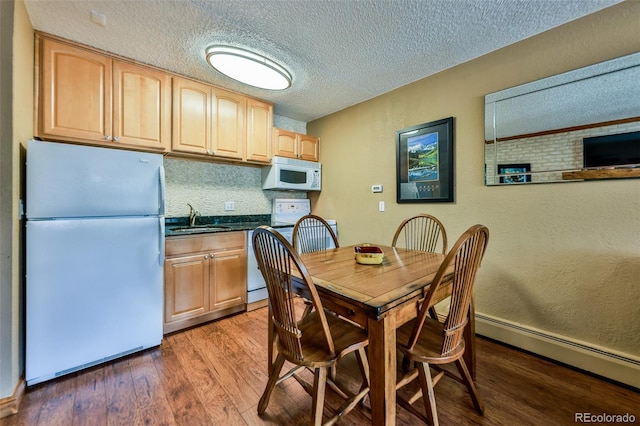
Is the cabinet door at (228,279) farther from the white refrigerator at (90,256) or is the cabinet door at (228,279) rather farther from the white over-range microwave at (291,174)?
the white over-range microwave at (291,174)

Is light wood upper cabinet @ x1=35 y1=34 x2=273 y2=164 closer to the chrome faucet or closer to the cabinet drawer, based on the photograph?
the chrome faucet

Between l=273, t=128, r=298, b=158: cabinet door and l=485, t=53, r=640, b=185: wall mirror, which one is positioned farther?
l=273, t=128, r=298, b=158: cabinet door

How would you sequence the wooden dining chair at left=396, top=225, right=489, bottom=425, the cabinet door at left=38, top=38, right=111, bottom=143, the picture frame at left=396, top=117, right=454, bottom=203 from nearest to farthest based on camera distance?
the wooden dining chair at left=396, top=225, right=489, bottom=425
the cabinet door at left=38, top=38, right=111, bottom=143
the picture frame at left=396, top=117, right=454, bottom=203

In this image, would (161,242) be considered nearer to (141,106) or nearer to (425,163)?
(141,106)

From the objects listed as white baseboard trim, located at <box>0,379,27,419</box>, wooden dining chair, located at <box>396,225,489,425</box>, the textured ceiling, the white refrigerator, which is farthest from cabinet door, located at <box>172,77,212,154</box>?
wooden dining chair, located at <box>396,225,489,425</box>

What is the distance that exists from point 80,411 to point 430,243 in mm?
2585

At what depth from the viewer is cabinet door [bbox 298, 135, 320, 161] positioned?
3.39 metres

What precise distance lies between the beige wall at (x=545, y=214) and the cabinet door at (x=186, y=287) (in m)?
1.97

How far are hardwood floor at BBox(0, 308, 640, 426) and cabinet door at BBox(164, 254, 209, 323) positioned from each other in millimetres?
376

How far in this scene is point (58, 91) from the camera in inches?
71.3

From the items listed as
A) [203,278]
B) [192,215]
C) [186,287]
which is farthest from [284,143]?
[186,287]

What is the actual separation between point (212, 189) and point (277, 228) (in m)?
0.91

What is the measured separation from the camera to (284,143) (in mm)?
3209

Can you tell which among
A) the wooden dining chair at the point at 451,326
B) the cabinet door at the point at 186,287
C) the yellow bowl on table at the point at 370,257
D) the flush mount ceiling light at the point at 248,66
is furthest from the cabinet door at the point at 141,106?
the wooden dining chair at the point at 451,326
